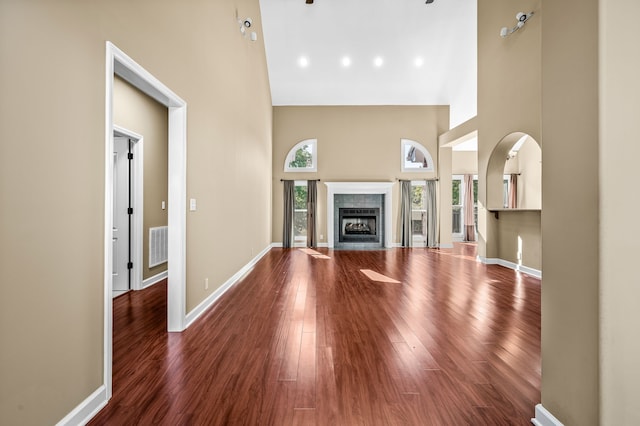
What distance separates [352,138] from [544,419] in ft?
24.5

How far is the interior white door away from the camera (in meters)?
3.85

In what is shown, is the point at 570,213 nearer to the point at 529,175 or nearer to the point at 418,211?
the point at 418,211

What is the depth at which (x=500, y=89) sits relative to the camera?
5090 mm

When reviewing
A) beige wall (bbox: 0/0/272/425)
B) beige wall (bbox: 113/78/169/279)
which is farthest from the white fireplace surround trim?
beige wall (bbox: 0/0/272/425)

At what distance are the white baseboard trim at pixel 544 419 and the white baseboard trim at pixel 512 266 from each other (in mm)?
3866

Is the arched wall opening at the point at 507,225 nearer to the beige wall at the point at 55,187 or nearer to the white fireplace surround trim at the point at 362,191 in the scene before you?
the white fireplace surround trim at the point at 362,191

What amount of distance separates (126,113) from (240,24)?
6.99 feet

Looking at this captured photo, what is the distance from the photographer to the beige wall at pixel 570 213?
1.16m

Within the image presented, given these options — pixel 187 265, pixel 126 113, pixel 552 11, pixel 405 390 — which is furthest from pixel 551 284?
pixel 126 113

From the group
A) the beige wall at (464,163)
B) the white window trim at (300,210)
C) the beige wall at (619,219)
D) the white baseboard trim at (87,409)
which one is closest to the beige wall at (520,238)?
the beige wall at (619,219)

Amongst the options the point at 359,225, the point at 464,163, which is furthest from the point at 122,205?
the point at 464,163

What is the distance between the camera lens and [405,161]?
26.9ft

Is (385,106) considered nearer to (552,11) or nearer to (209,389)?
(552,11)

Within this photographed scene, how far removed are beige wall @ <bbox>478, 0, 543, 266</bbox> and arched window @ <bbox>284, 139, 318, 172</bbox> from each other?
13.6 feet
